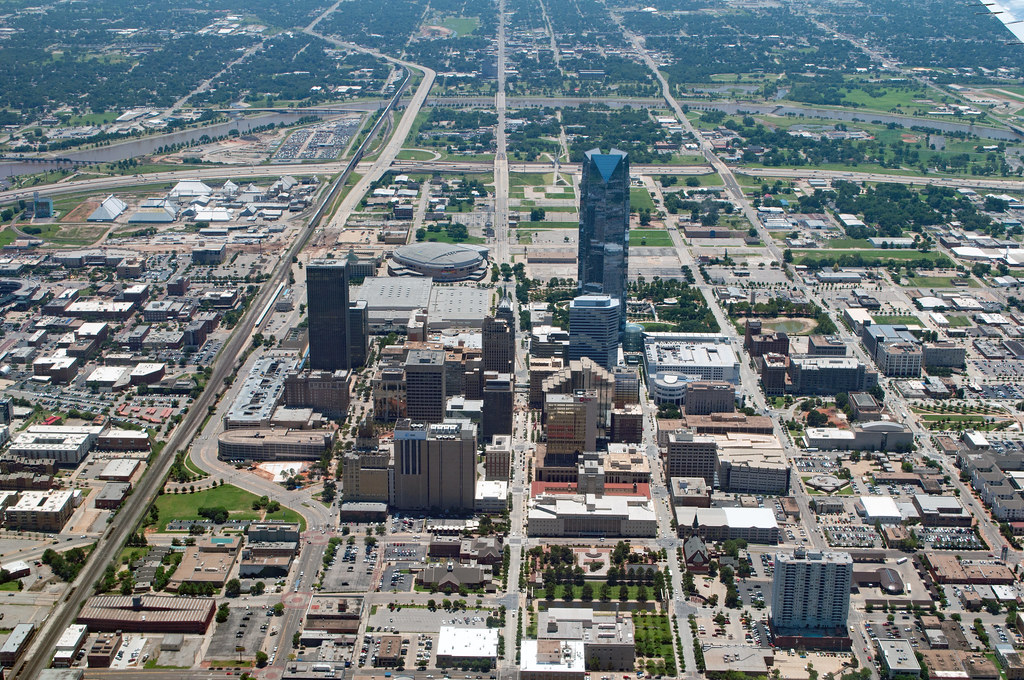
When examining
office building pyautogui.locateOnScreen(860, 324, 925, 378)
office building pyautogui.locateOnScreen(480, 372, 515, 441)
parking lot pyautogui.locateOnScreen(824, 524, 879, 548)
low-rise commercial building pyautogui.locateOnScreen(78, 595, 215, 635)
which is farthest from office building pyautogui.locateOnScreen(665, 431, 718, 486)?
low-rise commercial building pyautogui.locateOnScreen(78, 595, 215, 635)

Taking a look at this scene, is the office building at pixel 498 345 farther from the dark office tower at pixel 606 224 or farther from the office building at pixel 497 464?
the office building at pixel 497 464

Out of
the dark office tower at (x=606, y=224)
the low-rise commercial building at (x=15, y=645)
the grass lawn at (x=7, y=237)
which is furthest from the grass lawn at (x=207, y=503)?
the grass lawn at (x=7, y=237)

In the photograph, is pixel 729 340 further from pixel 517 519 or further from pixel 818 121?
pixel 818 121

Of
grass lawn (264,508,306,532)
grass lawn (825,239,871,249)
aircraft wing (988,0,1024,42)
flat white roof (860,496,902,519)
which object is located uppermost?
aircraft wing (988,0,1024,42)

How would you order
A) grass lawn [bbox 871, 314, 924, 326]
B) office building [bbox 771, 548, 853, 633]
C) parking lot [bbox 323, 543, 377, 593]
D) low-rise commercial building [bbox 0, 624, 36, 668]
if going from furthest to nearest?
grass lawn [bbox 871, 314, 924, 326] → parking lot [bbox 323, 543, 377, 593] → office building [bbox 771, 548, 853, 633] → low-rise commercial building [bbox 0, 624, 36, 668]

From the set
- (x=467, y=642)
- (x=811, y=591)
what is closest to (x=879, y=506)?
(x=811, y=591)

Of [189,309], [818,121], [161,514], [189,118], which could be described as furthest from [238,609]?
[818,121]

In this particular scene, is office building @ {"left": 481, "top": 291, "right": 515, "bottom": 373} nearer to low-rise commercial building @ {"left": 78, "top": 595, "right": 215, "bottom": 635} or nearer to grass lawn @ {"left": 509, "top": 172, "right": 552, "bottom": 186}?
low-rise commercial building @ {"left": 78, "top": 595, "right": 215, "bottom": 635}
